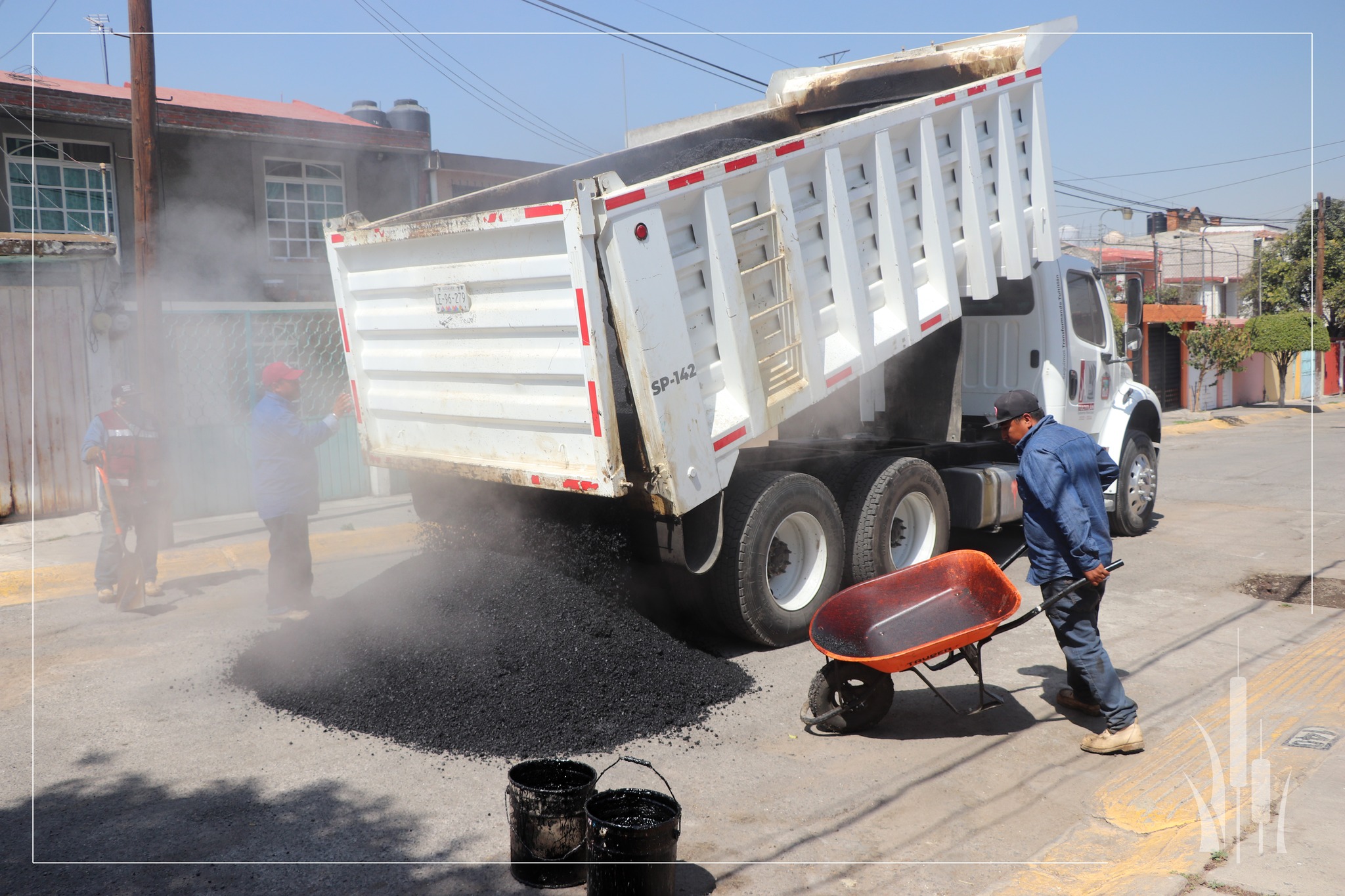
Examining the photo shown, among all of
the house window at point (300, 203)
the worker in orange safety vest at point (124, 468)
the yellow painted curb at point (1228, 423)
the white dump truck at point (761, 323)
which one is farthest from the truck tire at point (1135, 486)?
the house window at point (300, 203)

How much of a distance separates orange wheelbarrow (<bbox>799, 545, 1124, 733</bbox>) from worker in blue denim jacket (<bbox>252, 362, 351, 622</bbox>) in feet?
11.6

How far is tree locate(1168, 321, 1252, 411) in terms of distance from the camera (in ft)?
73.7

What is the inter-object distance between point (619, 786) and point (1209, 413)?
24.2m

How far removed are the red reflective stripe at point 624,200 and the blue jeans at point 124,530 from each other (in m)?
4.48

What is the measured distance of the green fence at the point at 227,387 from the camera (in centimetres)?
984

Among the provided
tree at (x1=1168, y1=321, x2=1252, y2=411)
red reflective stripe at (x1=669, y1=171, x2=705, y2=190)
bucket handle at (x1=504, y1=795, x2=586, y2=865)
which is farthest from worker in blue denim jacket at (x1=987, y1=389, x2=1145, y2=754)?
tree at (x1=1168, y1=321, x2=1252, y2=411)

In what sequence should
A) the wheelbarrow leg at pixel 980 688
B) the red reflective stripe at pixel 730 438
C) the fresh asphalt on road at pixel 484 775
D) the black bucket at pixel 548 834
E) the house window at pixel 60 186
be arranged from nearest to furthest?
the black bucket at pixel 548 834
the fresh asphalt on road at pixel 484 775
the wheelbarrow leg at pixel 980 688
the red reflective stripe at pixel 730 438
the house window at pixel 60 186

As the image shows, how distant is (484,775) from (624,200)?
2.71 m

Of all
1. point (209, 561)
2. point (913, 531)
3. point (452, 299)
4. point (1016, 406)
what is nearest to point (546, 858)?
point (1016, 406)

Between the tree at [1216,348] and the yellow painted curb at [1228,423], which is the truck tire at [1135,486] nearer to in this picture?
the yellow painted curb at [1228,423]

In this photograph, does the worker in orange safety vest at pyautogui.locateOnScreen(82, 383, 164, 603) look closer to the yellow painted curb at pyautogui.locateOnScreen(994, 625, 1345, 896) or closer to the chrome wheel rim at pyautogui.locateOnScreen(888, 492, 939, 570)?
the chrome wheel rim at pyautogui.locateOnScreen(888, 492, 939, 570)

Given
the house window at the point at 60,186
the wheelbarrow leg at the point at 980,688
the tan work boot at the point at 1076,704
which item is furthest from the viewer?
the house window at the point at 60,186

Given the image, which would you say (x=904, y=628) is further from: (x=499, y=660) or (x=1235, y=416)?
(x=1235, y=416)

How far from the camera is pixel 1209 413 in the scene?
2423 cm
